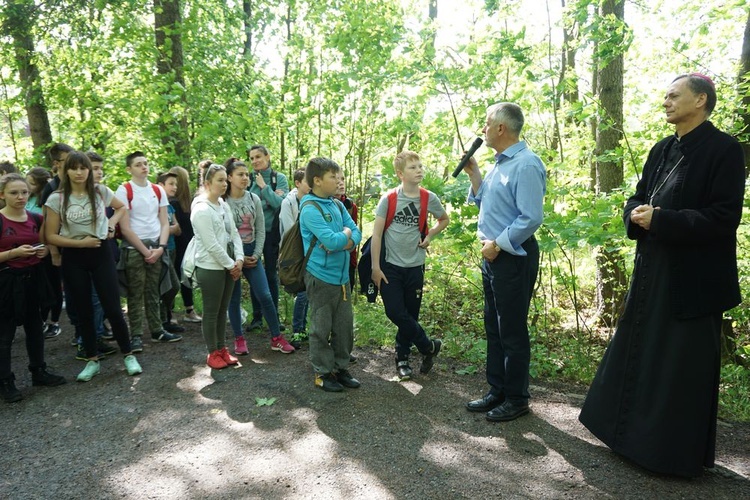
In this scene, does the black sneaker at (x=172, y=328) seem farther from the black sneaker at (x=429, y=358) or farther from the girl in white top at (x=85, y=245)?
the black sneaker at (x=429, y=358)

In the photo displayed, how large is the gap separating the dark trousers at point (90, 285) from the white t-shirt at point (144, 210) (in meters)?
0.85

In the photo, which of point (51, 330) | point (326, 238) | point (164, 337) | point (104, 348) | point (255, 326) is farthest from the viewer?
point (51, 330)

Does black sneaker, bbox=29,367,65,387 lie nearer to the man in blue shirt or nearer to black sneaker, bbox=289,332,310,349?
black sneaker, bbox=289,332,310,349

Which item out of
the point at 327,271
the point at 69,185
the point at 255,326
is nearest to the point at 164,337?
the point at 255,326

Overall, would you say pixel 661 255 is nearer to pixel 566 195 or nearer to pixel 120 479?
pixel 566 195

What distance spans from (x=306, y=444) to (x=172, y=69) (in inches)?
268

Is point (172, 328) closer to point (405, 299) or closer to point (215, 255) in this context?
point (215, 255)

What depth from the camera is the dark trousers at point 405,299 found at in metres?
4.52

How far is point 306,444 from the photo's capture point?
351 cm

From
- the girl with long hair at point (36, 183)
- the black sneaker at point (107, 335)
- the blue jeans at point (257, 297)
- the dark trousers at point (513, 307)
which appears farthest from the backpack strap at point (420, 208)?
the girl with long hair at point (36, 183)

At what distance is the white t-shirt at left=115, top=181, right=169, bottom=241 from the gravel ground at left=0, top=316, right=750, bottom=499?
5.62 feet

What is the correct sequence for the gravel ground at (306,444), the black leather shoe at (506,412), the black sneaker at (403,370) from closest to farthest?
the gravel ground at (306,444)
the black leather shoe at (506,412)
the black sneaker at (403,370)

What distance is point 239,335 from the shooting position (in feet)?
17.9

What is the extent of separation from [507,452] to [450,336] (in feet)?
8.44
